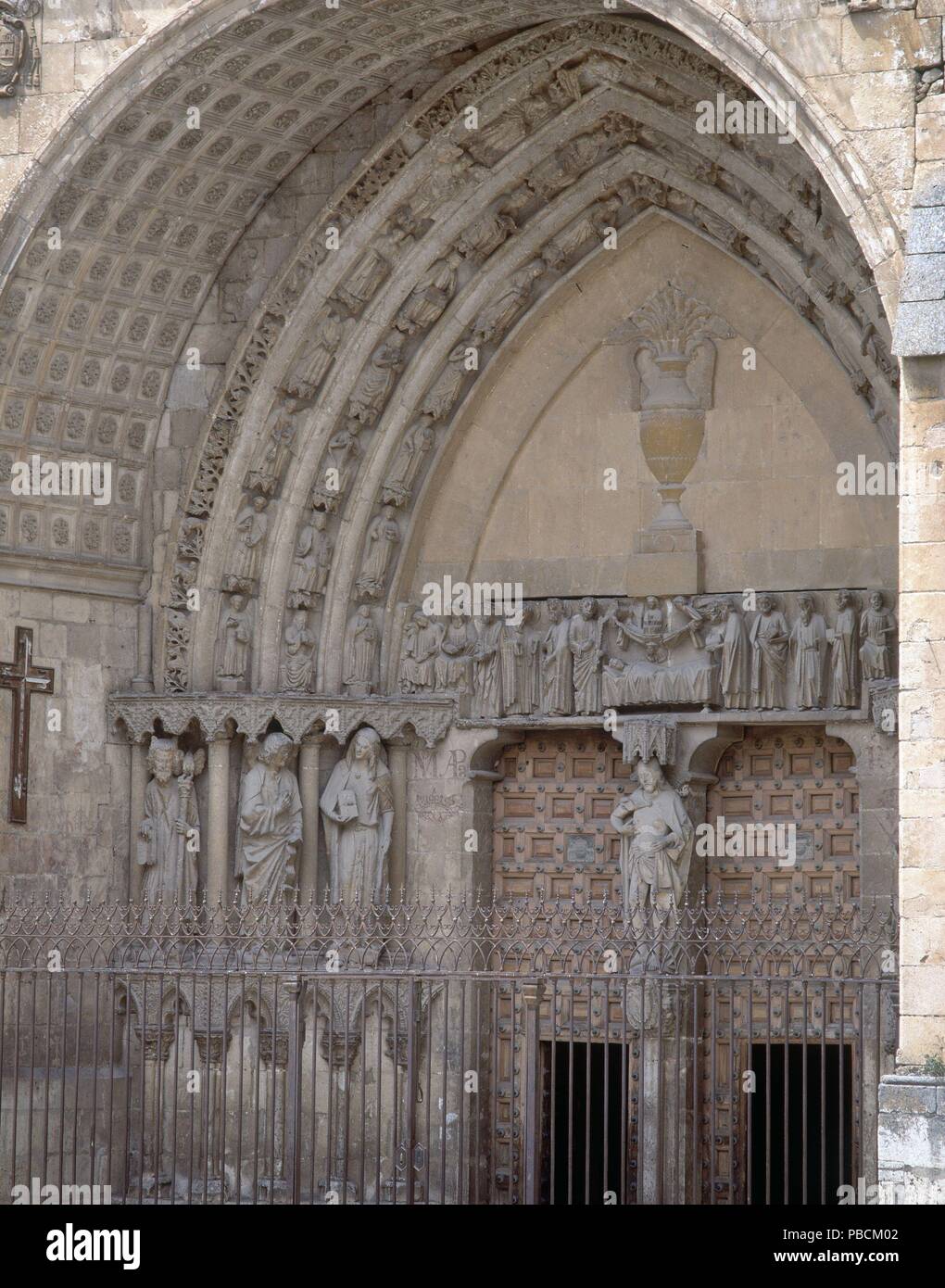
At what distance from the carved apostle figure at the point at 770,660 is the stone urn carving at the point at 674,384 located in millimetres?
856

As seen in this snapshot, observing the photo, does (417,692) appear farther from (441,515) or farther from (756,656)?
(756,656)

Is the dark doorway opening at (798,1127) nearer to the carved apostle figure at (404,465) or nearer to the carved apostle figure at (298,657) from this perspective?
the carved apostle figure at (298,657)

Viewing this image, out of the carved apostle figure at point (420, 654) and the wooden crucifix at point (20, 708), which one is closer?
the wooden crucifix at point (20, 708)

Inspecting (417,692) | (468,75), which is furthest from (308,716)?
(468,75)

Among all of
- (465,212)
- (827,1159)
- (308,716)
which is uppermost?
(465,212)

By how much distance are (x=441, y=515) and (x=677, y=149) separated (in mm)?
2719

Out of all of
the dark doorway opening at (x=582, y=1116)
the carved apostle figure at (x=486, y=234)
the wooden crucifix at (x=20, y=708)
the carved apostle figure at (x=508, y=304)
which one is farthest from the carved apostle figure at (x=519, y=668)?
the wooden crucifix at (x=20, y=708)

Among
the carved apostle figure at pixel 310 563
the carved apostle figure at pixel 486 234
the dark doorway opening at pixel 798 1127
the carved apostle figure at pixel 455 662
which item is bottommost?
the dark doorway opening at pixel 798 1127

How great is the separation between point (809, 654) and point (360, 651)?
2.82 m

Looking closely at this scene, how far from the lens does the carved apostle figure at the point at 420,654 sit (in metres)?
14.5

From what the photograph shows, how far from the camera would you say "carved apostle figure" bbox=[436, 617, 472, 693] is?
14.4m

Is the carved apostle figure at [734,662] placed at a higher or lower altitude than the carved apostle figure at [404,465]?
lower

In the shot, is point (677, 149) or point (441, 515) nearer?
point (677, 149)

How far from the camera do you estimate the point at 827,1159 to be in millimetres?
13523
